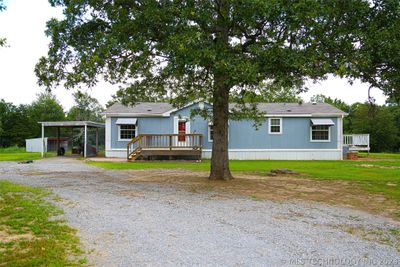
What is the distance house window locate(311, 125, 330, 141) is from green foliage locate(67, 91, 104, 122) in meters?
40.3

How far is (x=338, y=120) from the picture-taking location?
22609 millimetres

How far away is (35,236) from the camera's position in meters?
4.79

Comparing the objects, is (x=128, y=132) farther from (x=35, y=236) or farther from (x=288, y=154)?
(x=35, y=236)

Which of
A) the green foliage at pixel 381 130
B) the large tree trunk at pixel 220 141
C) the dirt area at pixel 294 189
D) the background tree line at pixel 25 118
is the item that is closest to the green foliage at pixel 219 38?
the large tree trunk at pixel 220 141

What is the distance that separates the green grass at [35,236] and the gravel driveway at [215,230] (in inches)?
8.6

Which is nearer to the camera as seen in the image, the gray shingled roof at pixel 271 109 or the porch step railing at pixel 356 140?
the gray shingled roof at pixel 271 109

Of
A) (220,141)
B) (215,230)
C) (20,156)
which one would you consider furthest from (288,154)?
(215,230)

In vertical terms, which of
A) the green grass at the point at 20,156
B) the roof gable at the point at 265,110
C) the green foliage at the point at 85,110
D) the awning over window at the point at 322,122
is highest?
the green foliage at the point at 85,110

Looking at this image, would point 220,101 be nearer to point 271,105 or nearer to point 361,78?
point 361,78

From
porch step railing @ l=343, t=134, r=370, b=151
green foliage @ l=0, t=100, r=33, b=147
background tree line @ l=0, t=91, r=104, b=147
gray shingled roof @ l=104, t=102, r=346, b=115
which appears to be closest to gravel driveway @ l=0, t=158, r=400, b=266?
gray shingled roof @ l=104, t=102, r=346, b=115

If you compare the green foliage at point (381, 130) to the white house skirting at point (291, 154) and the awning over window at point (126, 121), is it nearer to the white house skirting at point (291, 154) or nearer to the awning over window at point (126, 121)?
the white house skirting at point (291, 154)

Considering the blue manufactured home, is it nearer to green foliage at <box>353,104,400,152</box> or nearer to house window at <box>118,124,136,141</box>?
house window at <box>118,124,136,141</box>

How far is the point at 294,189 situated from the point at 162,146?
11.8 metres

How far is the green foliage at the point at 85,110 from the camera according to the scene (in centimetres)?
5774
